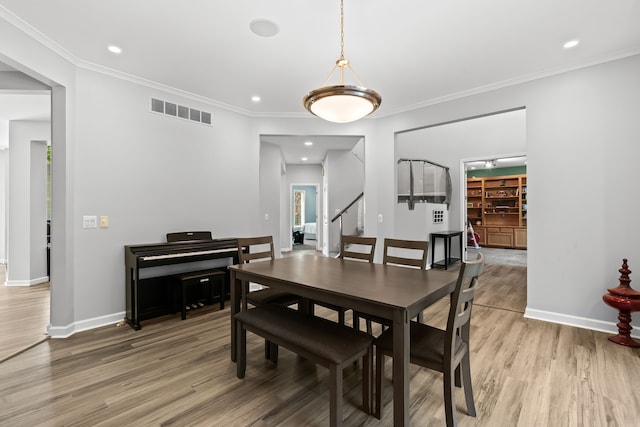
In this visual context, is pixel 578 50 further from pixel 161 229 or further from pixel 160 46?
pixel 161 229

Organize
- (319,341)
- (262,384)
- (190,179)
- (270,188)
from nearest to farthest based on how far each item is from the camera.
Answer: (319,341) < (262,384) < (190,179) < (270,188)

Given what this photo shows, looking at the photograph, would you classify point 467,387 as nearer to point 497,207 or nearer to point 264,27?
point 264,27

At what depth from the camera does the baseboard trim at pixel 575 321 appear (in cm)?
289

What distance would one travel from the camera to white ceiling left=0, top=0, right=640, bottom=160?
2.21 metres

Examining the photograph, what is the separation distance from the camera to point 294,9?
87.3 inches

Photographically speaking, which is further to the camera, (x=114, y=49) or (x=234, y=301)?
(x=114, y=49)

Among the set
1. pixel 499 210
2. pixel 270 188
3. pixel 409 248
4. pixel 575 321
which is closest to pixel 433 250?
pixel 575 321

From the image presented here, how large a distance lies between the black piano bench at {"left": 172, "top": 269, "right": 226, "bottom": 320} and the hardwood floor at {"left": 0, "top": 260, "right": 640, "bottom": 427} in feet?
1.69

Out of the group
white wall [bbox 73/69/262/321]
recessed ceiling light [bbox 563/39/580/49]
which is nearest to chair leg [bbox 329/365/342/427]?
white wall [bbox 73/69/262/321]

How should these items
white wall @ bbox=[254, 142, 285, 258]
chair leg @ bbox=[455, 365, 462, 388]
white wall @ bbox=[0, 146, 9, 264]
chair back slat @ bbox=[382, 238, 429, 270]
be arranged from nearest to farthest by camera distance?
chair leg @ bbox=[455, 365, 462, 388]
chair back slat @ bbox=[382, 238, 429, 270]
white wall @ bbox=[254, 142, 285, 258]
white wall @ bbox=[0, 146, 9, 264]

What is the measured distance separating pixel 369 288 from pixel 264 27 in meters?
2.26

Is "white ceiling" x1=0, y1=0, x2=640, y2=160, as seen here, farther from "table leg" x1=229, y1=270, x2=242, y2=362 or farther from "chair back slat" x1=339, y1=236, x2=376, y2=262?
"table leg" x1=229, y1=270, x2=242, y2=362

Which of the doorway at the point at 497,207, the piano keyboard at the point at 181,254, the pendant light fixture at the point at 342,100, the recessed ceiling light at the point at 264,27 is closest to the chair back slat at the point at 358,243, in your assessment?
the pendant light fixture at the point at 342,100

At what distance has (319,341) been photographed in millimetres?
1653
